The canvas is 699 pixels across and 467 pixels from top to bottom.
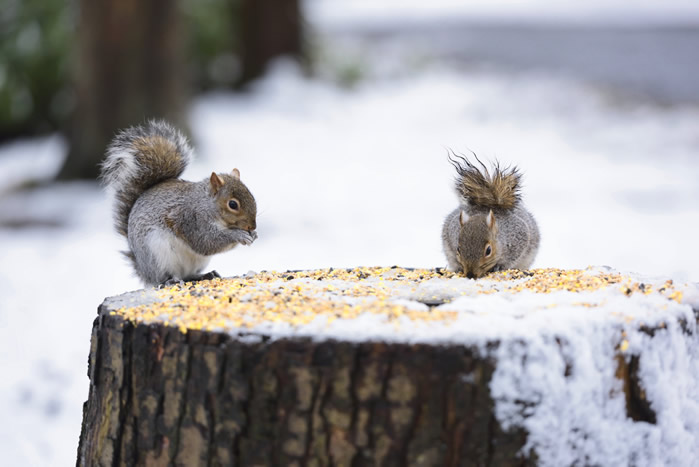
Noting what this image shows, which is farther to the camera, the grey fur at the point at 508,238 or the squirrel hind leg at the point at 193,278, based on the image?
the grey fur at the point at 508,238

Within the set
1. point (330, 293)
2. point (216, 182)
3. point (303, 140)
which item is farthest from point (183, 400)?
point (303, 140)

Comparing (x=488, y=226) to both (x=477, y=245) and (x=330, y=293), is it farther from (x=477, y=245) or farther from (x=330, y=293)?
(x=330, y=293)

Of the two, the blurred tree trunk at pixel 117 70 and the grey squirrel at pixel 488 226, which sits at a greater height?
the blurred tree trunk at pixel 117 70

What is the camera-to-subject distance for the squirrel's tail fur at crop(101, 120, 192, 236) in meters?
2.57

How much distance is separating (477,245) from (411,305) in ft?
2.09

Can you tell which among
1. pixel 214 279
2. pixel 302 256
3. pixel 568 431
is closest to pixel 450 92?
pixel 302 256

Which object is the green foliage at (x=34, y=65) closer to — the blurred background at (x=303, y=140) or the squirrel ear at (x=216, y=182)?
the blurred background at (x=303, y=140)

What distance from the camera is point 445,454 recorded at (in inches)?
62.4

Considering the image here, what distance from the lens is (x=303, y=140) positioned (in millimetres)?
8195

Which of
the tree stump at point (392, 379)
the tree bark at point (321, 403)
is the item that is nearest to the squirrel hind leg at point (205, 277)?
the tree stump at point (392, 379)

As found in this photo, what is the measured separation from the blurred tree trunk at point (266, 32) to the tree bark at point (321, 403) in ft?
27.1

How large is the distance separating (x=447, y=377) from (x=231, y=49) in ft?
30.1

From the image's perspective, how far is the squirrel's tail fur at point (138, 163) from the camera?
8.45ft

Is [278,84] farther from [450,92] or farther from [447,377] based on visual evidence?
[447,377]
